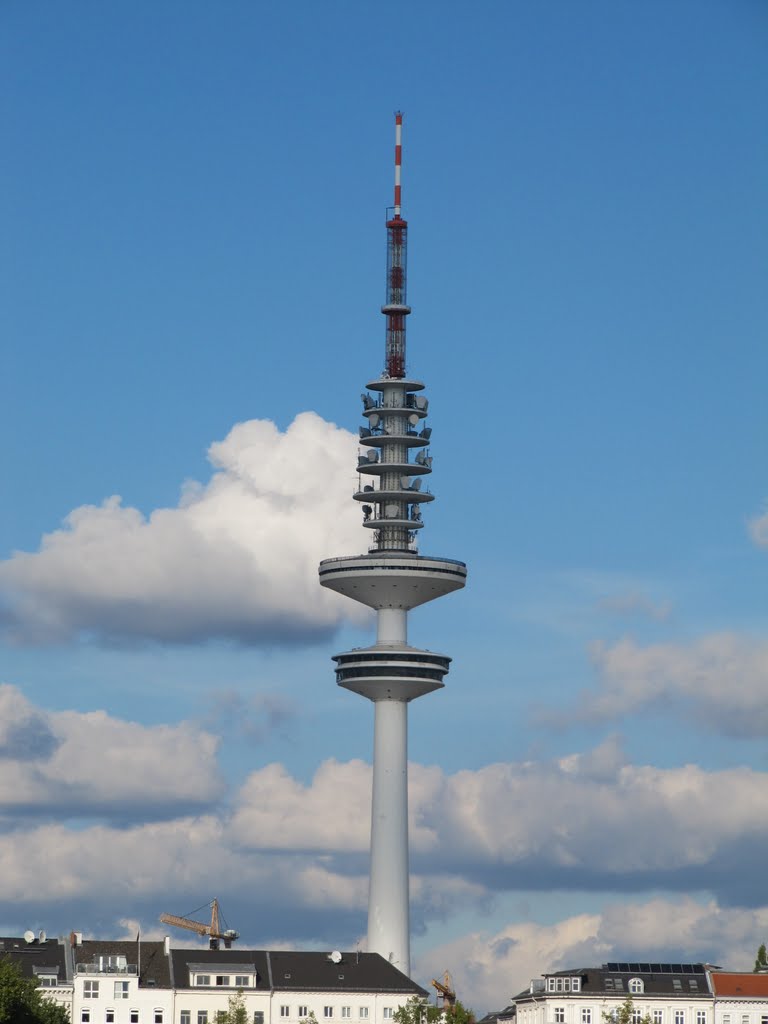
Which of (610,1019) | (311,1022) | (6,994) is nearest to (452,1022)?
(311,1022)

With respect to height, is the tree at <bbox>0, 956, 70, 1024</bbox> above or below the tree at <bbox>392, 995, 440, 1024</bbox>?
below

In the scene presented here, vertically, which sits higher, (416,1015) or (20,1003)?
(416,1015)

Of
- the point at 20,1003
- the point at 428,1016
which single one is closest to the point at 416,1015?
the point at 428,1016

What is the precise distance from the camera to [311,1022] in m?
195

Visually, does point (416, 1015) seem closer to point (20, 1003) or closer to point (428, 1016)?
point (428, 1016)

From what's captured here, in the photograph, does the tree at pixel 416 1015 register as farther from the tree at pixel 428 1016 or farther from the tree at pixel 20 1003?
the tree at pixel 20 1003

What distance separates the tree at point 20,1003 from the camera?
170 meters

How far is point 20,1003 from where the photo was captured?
17462cm

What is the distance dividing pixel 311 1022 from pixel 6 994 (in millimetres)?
32381

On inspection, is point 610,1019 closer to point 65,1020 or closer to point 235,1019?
point 235,1019

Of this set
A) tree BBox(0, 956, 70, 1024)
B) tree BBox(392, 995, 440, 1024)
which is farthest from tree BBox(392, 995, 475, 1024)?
tree BBox(0, 956, 70, 1024)

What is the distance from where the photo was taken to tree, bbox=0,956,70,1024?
17038 cm

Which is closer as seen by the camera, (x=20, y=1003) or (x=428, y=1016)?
(x=20, y=1003)

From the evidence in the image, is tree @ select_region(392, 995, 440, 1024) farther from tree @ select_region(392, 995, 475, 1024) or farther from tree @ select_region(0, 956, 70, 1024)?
tree @ select_region(0, 956, 70, 1024)
